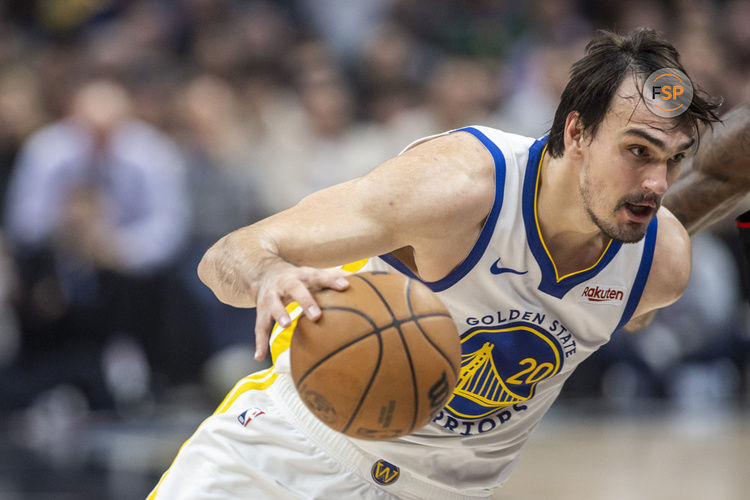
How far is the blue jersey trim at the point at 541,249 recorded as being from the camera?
8.91 ft

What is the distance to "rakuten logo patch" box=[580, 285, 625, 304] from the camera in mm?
2809

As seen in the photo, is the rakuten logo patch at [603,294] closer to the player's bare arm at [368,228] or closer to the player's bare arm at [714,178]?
the player's bare arm at [368,228]

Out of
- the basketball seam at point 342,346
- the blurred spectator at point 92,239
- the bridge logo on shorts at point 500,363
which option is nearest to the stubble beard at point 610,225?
the bridge logo on shorts at point 500,363

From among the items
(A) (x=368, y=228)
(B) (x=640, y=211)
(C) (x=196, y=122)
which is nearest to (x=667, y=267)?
(B) (x=640, y=211)

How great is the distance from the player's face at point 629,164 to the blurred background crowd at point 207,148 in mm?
4413

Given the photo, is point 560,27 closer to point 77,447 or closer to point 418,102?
point 418,102

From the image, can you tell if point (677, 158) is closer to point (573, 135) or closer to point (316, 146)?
point (573, 135)

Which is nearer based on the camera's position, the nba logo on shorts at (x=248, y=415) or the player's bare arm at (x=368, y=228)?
the player's bare arm at (x=368, y=228)

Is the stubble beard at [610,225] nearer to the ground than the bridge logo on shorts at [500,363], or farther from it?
farther from it

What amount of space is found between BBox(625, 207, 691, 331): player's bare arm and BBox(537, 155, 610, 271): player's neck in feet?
0.71

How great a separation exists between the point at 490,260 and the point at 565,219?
10.1 inches

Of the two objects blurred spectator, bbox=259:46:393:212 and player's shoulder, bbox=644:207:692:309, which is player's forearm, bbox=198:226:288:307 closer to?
player's shoulder, bbox=644:207:692:309

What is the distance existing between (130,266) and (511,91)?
13.2 ft

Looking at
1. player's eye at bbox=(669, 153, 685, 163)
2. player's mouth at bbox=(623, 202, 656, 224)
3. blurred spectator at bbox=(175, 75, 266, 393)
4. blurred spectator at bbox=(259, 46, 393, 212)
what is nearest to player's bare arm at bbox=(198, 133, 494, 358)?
player's mouth at bbox=(623, 202, 656, 224)
